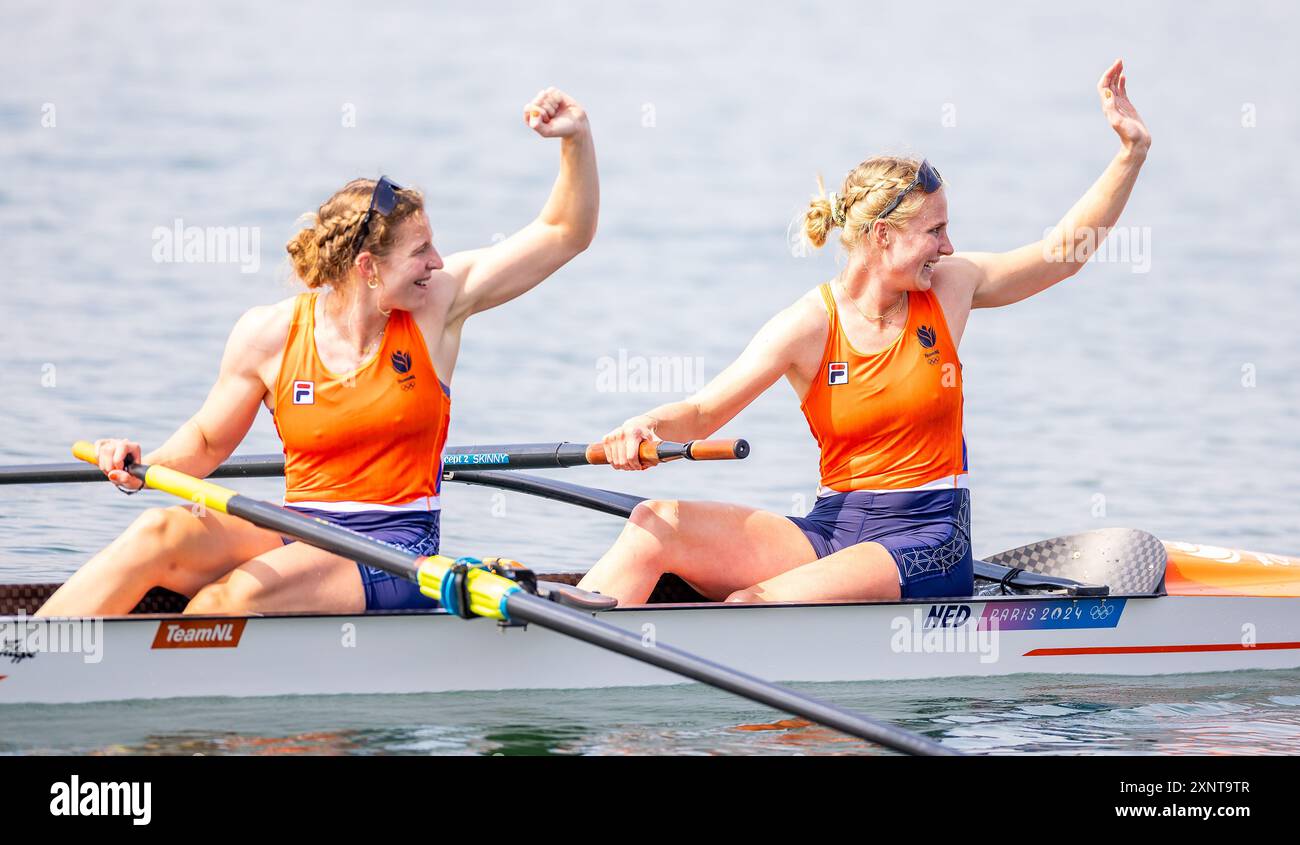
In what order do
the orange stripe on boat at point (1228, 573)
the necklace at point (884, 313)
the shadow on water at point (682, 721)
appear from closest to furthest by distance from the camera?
the shadow on water at point (682, 721), the necklace at point (884, 313), the orange stripe on boat at point (1228, 573)

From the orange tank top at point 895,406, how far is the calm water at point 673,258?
0.75 metres

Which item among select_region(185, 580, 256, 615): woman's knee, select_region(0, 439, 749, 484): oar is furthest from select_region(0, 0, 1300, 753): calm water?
select_region(0, 439, 749, 484): oar

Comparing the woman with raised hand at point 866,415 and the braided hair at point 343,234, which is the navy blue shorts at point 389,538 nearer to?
the woman with raised hand at point 866,415

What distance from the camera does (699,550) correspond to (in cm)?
576

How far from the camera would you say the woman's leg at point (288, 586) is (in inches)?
210

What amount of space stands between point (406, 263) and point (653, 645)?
1.50 meters

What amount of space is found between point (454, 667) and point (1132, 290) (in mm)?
11398

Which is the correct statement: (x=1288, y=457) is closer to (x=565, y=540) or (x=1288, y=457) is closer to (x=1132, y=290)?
(x=1132, y=290)

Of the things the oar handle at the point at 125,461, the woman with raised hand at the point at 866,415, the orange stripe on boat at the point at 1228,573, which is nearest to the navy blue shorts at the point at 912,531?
the woman with raised hand at the point at 866,415

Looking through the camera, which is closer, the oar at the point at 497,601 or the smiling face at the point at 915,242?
the oar at the point at 497,601

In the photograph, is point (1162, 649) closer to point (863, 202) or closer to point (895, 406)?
point (895, 406)

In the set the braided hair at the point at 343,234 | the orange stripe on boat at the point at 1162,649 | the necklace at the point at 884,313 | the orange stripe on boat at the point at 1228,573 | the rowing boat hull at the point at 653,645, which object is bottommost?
the orange stripe on boat at the point at 1162,649

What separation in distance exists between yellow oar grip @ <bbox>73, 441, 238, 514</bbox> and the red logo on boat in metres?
0.34
